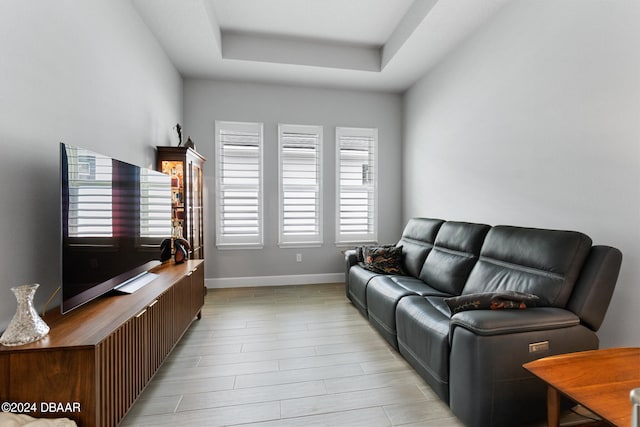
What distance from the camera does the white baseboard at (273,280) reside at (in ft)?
14.0

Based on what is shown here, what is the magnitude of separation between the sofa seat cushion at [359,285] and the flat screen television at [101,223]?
6.35ft

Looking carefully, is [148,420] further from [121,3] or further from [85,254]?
[121,3]

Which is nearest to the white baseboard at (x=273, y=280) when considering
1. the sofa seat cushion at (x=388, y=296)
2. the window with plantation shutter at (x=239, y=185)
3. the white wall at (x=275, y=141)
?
the white wall at (x=275, y=141)

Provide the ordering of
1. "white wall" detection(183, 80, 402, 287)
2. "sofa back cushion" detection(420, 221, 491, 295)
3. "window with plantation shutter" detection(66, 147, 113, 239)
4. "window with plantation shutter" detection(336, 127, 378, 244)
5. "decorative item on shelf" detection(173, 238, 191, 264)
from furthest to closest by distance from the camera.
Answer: "window with plantation shutter" detection(336, 127, 378, 244), "white wall" detection(183, 80, 402, 287), "decorative item on shelf" detection(173, 238, 191, 264), "sofa back cushion" detection(420, 221, 491, 295), "window with plantation shutter" detection(66, 147, 113, 239)

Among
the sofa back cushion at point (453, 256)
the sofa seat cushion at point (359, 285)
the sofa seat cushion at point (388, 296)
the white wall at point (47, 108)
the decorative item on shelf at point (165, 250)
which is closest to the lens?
the white wall at point (47, 108)

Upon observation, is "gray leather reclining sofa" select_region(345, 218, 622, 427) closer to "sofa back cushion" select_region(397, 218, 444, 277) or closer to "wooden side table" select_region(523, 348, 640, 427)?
"wooden side table" select_region(523, 348, 640, 427)

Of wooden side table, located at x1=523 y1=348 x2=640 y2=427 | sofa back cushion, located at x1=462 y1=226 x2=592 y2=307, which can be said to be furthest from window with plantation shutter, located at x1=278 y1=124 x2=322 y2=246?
wooden side table, located at x1=523 y1=348 x2=640 y2=427

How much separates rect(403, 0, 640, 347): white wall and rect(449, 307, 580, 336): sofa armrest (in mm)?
647

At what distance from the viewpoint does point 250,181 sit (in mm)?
4293

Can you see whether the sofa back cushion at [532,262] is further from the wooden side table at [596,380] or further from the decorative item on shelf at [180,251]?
the decorative item on shelf at [180,251]

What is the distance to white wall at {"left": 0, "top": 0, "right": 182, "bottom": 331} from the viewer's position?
4.61 ft

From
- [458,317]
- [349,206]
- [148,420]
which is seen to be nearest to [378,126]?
[349,206]

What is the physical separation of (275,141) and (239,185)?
0.81 meters

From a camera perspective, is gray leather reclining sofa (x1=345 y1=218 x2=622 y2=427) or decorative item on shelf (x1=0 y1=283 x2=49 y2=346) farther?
gray leather reclining sofa (x1=345 y1=218 x2=622 y2=427)
